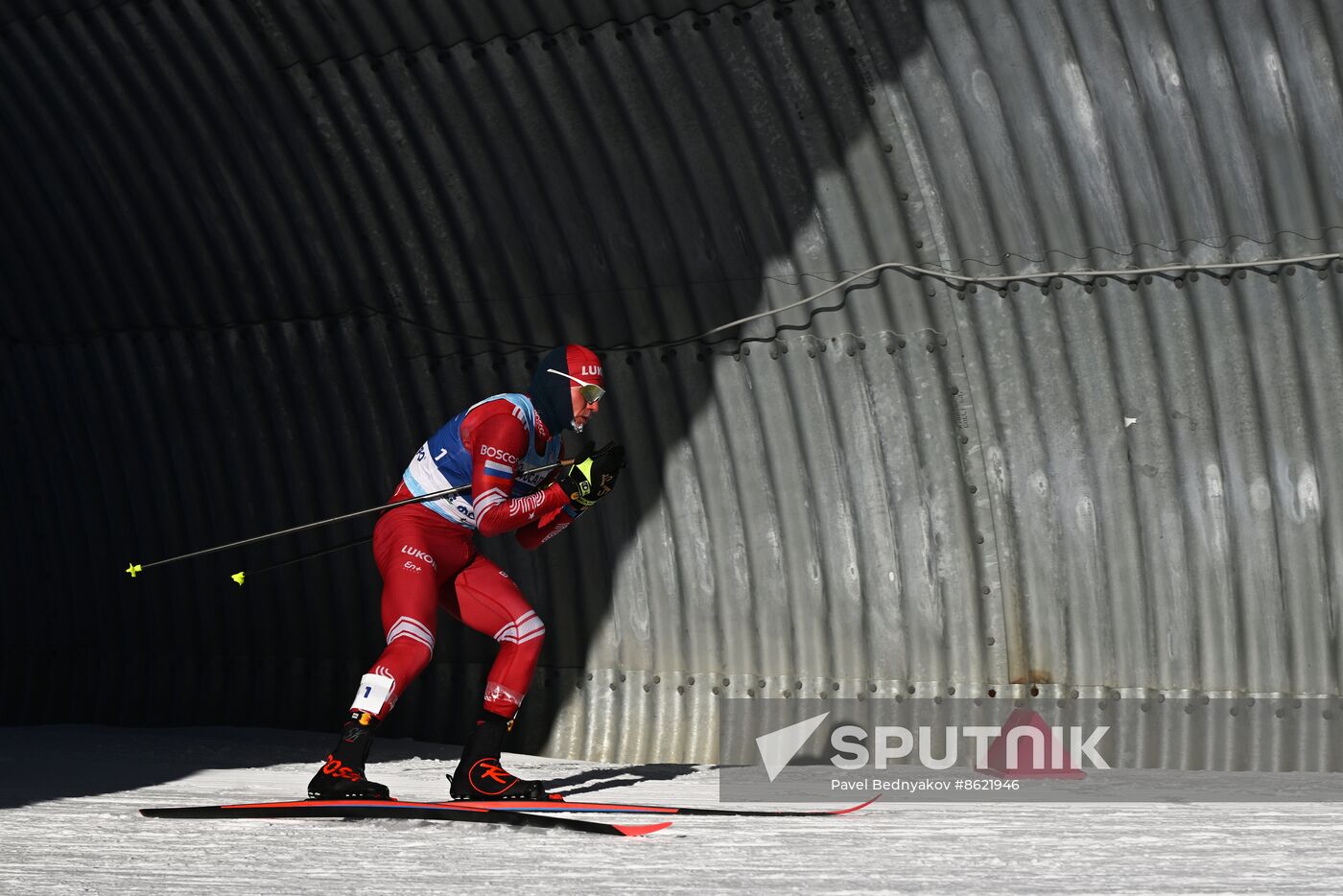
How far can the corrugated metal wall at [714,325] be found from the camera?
7.32m

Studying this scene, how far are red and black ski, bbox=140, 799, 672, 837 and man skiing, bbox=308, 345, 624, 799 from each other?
0.75ft

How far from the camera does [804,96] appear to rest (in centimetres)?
765

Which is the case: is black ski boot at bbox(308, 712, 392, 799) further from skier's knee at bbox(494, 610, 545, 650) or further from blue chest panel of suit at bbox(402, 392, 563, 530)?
blue chest panel of suit at bbox(402, 392, 563, 530)

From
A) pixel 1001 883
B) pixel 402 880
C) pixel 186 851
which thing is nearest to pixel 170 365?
pixel 186 851

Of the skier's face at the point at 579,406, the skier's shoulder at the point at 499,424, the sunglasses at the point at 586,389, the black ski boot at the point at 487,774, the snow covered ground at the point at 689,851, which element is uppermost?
the sunglasses at the point at 586,389

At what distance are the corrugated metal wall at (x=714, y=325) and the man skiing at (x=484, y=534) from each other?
1529 millimetres

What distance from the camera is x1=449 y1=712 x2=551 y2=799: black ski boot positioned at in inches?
262

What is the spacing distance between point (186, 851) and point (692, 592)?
3.77m

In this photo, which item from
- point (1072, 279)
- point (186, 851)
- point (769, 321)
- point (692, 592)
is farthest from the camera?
point (692, 592)

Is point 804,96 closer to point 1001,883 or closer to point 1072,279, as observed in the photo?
point 1072,279

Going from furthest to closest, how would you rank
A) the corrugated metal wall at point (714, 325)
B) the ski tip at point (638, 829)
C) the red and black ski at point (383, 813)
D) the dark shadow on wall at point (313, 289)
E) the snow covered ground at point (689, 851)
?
the dark shadow on wall at point (313, 289)
the corrugated metal wall at point (714, 325)
the red and black ski at point (383, 813)
the ski tip at point (638, 829)
the snow covered ground at point (689, 851)
